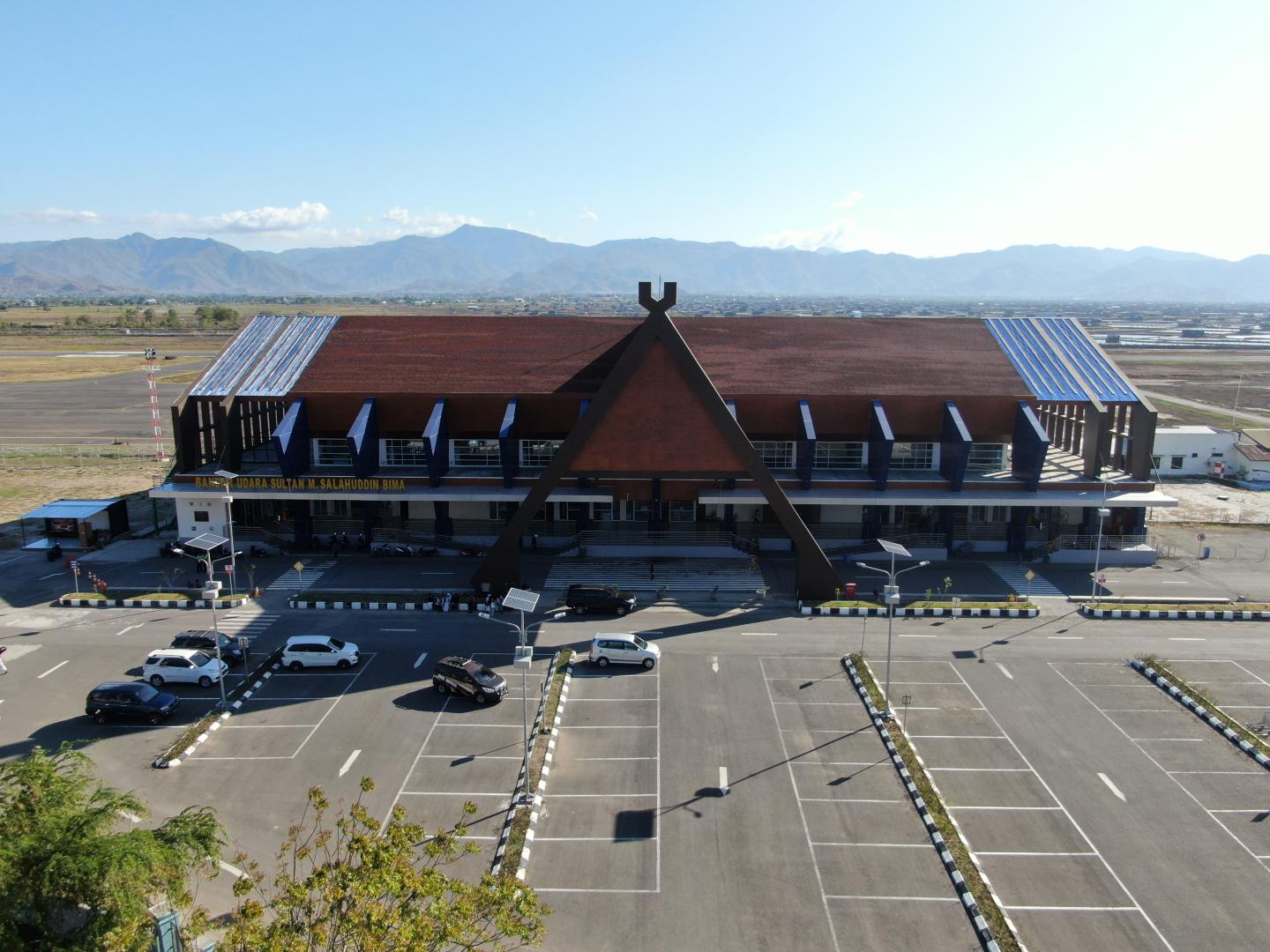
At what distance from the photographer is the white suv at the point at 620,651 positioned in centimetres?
3594

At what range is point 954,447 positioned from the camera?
161 ft

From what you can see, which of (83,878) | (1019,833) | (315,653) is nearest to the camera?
(83,878)

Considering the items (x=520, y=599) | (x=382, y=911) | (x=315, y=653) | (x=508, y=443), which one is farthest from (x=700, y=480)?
(x=382, y=911)

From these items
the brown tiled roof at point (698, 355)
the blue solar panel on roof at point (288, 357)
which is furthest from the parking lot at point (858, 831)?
the blue solar panel on roof at point (288, 357)

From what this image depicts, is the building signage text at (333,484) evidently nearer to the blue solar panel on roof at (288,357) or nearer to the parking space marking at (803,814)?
the blue solar panel on roof at (288,357)

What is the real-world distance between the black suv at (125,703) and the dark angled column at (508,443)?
71.5ft

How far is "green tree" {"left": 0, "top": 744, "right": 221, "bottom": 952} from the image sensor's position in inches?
585

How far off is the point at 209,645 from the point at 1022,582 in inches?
1636

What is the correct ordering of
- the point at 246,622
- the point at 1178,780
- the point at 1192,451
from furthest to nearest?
1. the point at 1192,451
2. the point at 246,622
3. the point at 1178,780

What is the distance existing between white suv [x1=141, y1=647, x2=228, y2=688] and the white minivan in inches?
102

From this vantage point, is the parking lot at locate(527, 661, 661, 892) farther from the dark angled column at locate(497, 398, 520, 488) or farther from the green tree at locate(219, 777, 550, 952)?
the dark angled column at locate(497, 398, 520, 488)

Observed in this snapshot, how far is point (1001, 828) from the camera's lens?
82.8 ft

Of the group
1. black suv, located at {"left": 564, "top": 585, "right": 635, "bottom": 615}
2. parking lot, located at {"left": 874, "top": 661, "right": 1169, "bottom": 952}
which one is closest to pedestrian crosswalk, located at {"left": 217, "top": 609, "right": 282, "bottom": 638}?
black suv, located at {"left": 564, "top": 585, "right": 635, "bottom": 615}

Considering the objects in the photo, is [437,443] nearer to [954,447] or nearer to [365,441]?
[365,441]
